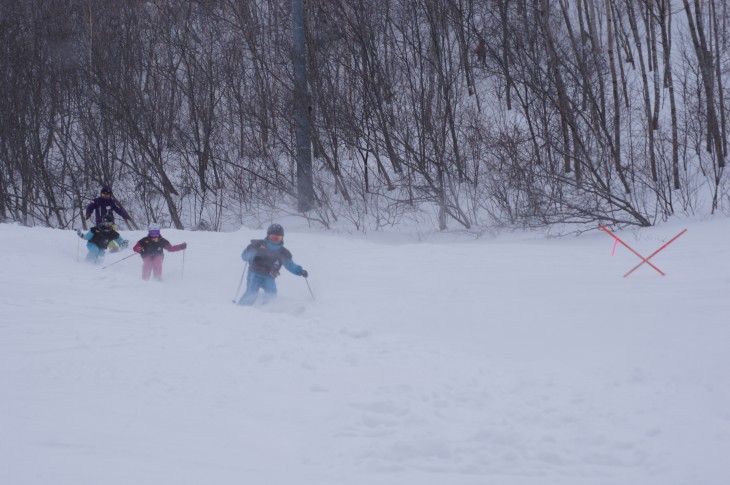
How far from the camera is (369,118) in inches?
690

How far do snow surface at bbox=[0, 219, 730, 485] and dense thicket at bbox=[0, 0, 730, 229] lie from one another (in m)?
6.23

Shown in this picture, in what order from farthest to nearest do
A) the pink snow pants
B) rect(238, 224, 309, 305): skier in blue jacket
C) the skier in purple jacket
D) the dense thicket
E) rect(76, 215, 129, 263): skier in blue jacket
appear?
the dense thicket, the skier in purple jacket, rect(76, 215, 129, 263): skier in blue jacket, the pink snow pants, rect(238, 224, 309, 305): skier in blue jacket

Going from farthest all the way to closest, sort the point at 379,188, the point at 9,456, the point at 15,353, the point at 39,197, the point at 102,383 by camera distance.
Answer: the point at 39,197, the point at 379,188, the point at 15,353, the point at 102,383, the point at 9,456

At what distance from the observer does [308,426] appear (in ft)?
13.6

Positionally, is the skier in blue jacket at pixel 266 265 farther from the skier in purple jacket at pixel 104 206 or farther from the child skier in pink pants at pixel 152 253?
the skier in purple jacket at pixel 104 206

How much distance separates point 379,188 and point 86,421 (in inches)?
512

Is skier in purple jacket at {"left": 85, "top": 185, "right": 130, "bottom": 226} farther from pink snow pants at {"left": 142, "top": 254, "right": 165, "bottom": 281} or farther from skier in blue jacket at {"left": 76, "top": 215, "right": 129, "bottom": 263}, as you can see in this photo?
pink snow pants at {"left": 142, "top": 254, "right": 165, "bottom": 281}

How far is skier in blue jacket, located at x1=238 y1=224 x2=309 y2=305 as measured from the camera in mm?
8453

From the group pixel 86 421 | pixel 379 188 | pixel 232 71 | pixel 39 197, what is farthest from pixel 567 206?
pixel 39 197

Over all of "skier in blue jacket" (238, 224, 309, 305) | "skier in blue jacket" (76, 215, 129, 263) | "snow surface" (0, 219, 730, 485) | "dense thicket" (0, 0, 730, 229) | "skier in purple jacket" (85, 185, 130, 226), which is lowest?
"snow surface" (0, 219, 730, 485)

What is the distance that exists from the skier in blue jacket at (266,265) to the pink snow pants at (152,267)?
1954 mm

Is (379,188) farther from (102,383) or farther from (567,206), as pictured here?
(102,383)

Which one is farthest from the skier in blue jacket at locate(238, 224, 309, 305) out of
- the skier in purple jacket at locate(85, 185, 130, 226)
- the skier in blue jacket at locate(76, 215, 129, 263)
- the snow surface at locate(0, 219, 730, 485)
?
the skier in purple jacket at locate(85, 185, 130, 226)

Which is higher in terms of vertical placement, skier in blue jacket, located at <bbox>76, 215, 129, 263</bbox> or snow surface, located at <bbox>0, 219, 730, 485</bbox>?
skier in blue jacket, located at <bbox>76, 215, 129, 263</bbox>
